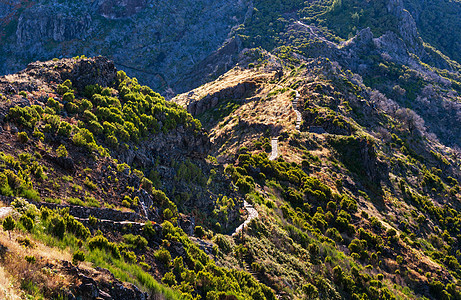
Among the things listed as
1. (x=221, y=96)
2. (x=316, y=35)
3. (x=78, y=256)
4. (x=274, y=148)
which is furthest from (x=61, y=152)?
(x=316, y=35)

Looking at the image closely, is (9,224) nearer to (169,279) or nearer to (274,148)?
(169,279)

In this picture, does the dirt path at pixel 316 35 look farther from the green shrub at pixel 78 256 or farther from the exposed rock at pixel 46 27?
the green shrub at pixel 78 256

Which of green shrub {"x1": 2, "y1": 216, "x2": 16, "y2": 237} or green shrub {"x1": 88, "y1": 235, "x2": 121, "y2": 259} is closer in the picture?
green shrub {"x1": 2, "y1": 216, "x2": 16, "y2": 237}

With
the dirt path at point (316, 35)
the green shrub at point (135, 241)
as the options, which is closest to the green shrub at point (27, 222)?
the green shrub at point (135, 241)

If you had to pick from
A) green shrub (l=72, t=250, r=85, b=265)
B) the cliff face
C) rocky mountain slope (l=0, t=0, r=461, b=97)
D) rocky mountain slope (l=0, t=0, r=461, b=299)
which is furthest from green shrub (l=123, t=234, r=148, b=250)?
the cliff face

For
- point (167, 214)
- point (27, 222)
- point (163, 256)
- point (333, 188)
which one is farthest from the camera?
point (333, 188)

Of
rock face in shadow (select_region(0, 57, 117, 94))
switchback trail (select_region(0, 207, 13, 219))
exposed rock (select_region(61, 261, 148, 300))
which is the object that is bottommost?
exposed rock (select_region(61, 261, 148, 300))

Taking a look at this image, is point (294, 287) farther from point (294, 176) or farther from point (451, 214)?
point (451, 214)

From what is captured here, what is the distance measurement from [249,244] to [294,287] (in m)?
4.89

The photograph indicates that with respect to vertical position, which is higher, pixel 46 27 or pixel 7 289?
pixel 46 27

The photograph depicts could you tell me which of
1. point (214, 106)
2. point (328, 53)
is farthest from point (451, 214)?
point (328, 53)

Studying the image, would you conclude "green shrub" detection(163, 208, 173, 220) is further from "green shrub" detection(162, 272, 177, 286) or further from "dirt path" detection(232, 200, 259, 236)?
"dirt path" detection(232, 200, 259, 236)

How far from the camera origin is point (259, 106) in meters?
73.6

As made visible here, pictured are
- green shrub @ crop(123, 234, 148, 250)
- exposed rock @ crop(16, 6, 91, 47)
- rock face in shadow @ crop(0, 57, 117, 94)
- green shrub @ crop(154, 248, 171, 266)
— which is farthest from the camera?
exposed rock @ crop(16, 6, 91, 47)
